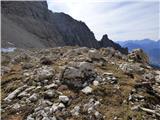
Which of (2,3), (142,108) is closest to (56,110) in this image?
(142,108)

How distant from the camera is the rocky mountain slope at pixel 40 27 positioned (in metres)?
105

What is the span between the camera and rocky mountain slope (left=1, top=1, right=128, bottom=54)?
→ 105 m

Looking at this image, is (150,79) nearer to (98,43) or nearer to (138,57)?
(138,57)

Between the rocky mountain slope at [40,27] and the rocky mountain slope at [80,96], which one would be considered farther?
the rocky mountain slope at [40,27]

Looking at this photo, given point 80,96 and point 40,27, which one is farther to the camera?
point 40,27

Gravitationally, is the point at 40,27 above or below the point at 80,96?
above

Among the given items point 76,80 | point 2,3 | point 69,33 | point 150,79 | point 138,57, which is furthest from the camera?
point 69,33

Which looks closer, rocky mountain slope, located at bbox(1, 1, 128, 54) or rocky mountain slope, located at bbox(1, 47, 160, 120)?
rocky mountain slope, located at bbox(1, 47, 160, 120)

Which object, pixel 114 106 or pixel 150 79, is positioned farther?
pixel 150 79

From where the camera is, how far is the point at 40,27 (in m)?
136

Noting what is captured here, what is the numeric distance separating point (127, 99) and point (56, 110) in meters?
3.55

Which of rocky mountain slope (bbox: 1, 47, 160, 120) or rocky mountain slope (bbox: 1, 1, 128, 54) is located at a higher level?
rocky mountain slope (bbox: 1, 1, 128, 54)

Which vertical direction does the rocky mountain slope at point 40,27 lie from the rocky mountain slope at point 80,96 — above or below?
above

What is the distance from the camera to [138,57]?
97.7 ft
